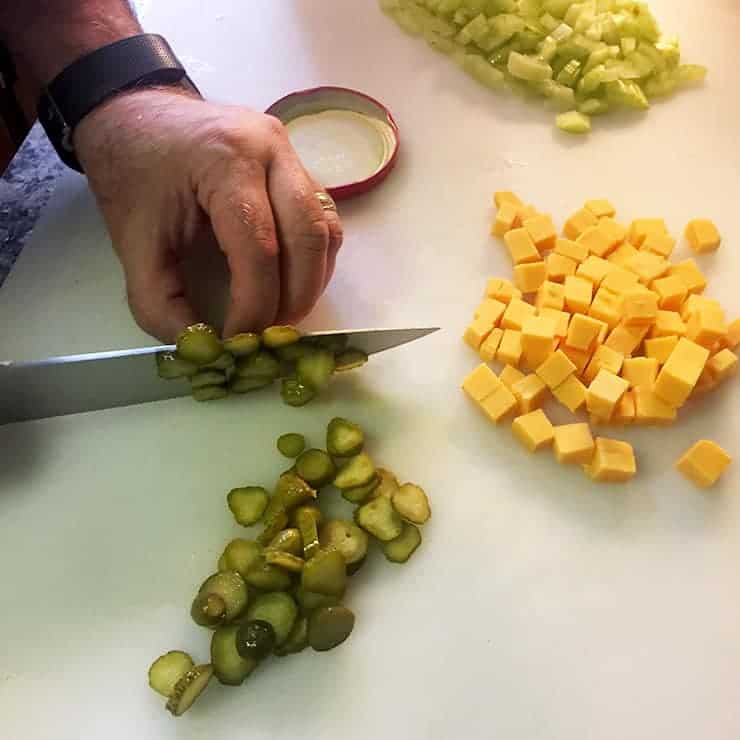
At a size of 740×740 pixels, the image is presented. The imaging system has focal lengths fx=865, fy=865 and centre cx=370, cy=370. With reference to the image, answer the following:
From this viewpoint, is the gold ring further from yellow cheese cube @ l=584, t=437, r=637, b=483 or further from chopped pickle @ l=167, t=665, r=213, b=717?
chopped pickle @ l=167, t=665, r=213, b=717

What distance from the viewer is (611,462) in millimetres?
958

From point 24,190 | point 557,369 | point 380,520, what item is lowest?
point 24,190

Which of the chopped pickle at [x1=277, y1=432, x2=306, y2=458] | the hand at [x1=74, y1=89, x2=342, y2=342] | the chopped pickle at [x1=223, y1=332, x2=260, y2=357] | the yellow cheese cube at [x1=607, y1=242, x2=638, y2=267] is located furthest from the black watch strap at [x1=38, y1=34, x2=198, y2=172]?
the yellow cheese cube at [x1=607, y1=242, x2=638, y2=267]

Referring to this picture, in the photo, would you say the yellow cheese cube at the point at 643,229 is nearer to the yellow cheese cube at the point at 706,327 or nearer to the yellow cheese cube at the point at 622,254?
the yellow cheese cube at the point at 622,254

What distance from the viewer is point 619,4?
1441mm

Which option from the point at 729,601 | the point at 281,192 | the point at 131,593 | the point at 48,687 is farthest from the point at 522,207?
the point at 48,687

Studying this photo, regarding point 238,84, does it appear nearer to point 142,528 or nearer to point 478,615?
point 142,528

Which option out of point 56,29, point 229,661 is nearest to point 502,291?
point 229,661

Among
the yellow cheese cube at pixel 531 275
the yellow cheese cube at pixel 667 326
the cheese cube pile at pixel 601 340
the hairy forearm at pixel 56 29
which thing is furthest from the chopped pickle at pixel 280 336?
the hairy forearm at pixel 56 29

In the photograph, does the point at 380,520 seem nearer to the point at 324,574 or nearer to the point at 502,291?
the point at 324,574

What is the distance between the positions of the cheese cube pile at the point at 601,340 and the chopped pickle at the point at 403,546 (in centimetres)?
18

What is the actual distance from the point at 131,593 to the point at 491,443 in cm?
44

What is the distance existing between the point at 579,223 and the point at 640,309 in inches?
7.7

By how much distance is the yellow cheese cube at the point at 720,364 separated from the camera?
102cm
